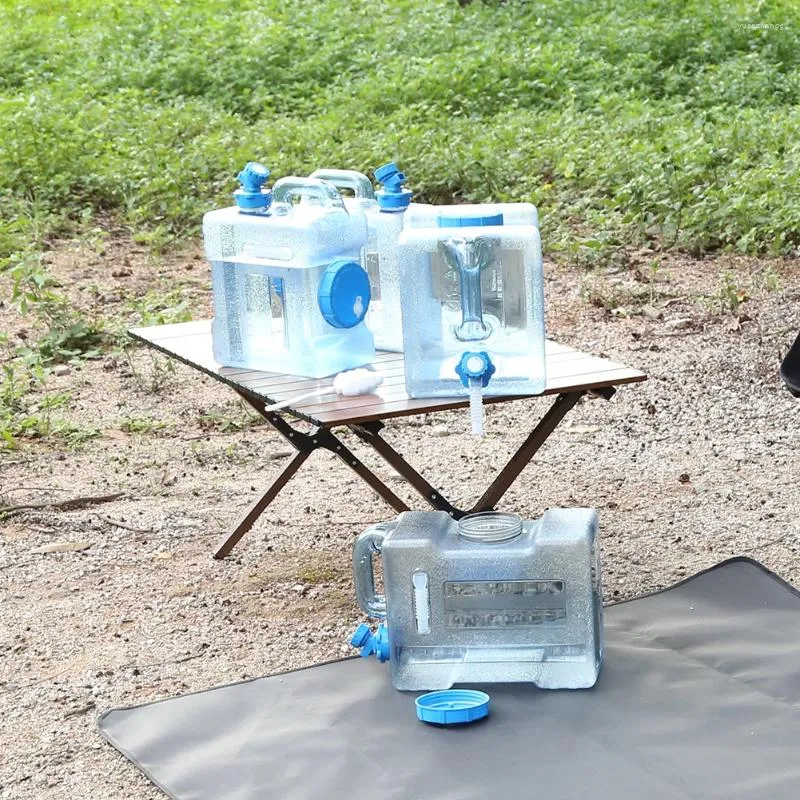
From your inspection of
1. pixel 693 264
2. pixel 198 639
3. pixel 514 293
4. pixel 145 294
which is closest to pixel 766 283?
pixel 693 264

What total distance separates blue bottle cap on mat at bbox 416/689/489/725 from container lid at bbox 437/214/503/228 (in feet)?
3.48

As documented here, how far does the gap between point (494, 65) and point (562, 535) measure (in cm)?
808

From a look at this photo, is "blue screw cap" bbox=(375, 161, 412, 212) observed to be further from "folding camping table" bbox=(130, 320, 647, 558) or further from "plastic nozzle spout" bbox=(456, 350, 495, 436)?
"plastic nozzle spout" bbox=(456, 350, 495, 436)

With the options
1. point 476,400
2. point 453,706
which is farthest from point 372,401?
point 453,706

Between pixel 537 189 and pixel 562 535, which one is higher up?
pixel 537 189

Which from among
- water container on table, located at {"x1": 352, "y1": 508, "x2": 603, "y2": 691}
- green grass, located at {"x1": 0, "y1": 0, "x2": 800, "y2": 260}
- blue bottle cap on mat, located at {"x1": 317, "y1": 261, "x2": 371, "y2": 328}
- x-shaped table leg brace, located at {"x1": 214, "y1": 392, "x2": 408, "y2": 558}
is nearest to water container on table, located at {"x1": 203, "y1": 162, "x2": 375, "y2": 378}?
blue bottle cap on mat, located at {"x1": 317, "y1": 261, "x2": 371, "y2": 328}

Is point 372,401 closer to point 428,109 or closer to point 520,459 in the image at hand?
point 520,459

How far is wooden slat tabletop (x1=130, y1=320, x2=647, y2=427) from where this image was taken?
3104 mm

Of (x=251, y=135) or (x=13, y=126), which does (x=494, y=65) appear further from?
(x=13, y=126)

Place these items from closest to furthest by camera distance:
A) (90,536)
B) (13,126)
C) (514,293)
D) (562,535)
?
1. (562,535)
2. (514,293)
3. (90,536)
4. (13,126)

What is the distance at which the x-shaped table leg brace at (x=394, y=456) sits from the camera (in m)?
3.40

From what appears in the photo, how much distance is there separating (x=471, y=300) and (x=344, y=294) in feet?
1.05

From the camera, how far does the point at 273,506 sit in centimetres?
433

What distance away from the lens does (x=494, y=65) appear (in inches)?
414
